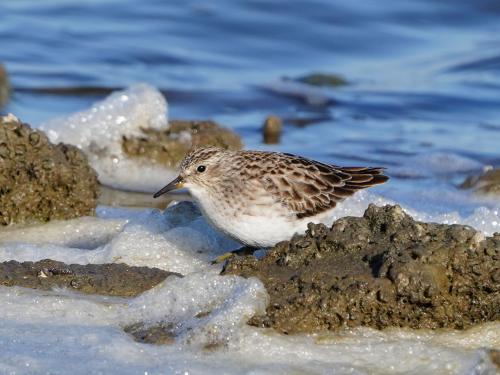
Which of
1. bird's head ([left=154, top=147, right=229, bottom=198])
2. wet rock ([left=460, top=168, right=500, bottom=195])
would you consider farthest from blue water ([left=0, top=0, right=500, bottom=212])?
bird's head ([left=154, top=147, right=229, bottom=198])

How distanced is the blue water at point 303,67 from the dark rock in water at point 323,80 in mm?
198

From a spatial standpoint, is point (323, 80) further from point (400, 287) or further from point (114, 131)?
point (400, 287)

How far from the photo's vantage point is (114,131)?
10.3m

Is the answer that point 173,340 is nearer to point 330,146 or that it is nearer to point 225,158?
point 225,158

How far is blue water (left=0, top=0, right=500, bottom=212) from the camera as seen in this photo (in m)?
11.9

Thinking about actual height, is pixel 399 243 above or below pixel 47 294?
above

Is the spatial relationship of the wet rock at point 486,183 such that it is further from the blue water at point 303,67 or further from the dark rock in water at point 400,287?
the dark rock in water at point 400,287

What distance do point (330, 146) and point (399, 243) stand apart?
6.28m

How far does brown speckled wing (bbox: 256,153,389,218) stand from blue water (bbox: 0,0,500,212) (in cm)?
246

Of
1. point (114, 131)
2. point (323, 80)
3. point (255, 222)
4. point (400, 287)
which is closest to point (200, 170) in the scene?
point (255, 222)

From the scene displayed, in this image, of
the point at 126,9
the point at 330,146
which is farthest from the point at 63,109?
the point at 126,9

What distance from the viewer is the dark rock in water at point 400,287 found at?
5.14 metres

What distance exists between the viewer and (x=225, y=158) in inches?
270

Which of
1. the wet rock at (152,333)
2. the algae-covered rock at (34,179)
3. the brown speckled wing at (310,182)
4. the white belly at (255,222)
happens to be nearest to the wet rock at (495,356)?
the wet rock at (152,333)
